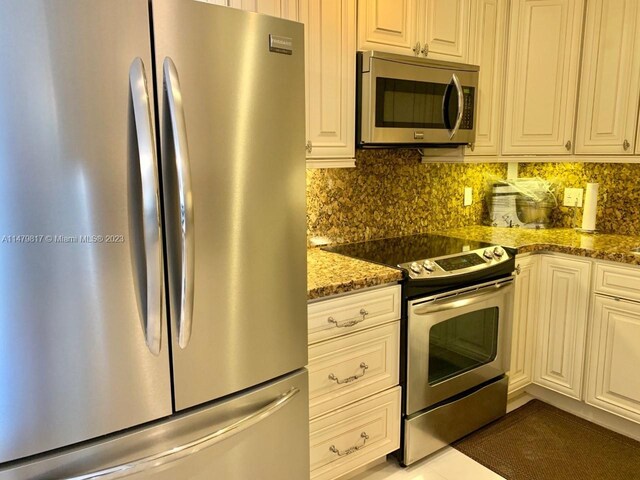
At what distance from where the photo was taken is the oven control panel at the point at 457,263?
1.98 metres

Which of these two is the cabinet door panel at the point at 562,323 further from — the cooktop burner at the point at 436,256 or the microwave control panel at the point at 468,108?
the microwave control panel at the point at 468,108

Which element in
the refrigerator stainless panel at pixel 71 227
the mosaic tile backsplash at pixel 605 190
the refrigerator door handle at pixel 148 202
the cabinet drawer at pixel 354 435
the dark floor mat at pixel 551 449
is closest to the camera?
the refrigerator stainless panel at pixel 71 227

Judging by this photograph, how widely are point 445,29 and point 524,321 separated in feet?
5.16

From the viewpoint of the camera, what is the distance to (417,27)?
222 cm

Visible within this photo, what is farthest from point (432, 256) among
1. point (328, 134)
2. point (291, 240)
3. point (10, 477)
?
point (10, 477)

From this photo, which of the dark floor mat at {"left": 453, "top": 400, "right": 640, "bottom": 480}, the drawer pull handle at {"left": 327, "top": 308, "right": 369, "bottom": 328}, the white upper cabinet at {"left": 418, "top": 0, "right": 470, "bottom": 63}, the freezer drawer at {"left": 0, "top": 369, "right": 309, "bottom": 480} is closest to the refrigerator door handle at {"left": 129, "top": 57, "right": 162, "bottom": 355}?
the freezer drawer at {"left": 0, "top": 369, "right": 309, "bottom": 480}

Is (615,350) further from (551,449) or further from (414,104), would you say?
(414,104)

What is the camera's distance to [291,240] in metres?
1.43

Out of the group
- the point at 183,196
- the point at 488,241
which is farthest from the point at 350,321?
the point at 488,241

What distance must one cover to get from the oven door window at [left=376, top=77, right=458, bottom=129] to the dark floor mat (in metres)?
1.57

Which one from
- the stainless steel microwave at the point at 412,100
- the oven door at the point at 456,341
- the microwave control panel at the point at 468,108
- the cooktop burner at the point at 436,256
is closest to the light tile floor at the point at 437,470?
the oven door at the point at 456,341

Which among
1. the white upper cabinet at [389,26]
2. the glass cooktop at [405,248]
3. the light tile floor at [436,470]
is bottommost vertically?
the light tile floor at [436,470]

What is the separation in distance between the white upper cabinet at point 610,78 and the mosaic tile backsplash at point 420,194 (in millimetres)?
→ 346

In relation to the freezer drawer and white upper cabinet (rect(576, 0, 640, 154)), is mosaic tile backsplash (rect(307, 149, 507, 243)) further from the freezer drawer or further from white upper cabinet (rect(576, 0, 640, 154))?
the freezer drawer
